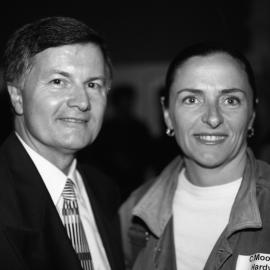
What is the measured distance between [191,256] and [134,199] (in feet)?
2.12

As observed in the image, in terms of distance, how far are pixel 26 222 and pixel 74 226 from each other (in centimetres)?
32

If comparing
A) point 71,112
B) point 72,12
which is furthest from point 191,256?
point 72,12

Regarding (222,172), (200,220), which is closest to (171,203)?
(200,220)

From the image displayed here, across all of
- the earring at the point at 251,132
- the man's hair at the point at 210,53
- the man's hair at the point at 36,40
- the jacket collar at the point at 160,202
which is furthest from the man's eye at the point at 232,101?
the man's hair at the point at 36,40

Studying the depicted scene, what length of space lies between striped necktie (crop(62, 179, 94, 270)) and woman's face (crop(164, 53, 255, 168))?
70 cm

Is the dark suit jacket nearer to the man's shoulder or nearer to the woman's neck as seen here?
the man's shoulder

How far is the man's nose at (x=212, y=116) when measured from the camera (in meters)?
2.04

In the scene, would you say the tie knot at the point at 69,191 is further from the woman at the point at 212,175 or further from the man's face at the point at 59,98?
the woman at the point at 212,175

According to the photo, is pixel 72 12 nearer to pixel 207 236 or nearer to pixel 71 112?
pixel 71 112

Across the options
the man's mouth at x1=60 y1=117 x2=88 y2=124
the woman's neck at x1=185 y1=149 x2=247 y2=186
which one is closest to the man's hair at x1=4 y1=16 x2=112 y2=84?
the man's mouth at x1=60 y1=117 x2=88 y2=124

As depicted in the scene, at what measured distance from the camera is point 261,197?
2.04 metres

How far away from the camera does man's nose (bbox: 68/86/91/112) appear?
1968mm

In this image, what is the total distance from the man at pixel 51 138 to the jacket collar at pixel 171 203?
321 millimetres

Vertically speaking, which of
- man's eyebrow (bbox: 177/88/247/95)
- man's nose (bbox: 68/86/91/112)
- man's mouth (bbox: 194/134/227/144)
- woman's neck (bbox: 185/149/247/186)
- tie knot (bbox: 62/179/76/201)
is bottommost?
tie knot (bbox: 62/179/76/201)
